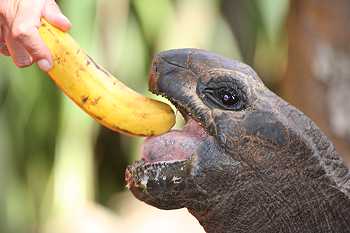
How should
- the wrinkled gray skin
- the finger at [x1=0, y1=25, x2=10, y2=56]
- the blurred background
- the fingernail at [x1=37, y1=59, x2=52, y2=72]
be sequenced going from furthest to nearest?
the blurred background < the finger at [x1=0, y1=25, x2=10, y2=56] < the fingernail at [x1=37, y1=59, x2=52, y2=72] < the wrinkled gray skin

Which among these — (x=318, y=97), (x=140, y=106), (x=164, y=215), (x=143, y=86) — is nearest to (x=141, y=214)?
(x=164, y=215)

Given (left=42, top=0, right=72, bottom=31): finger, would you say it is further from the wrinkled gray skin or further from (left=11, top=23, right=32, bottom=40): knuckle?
the wrinkled gray skin

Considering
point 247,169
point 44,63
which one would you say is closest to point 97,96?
point 44,63

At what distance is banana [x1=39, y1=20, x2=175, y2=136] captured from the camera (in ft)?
7.36

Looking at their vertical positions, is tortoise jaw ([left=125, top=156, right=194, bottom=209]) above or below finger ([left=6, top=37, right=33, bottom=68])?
below

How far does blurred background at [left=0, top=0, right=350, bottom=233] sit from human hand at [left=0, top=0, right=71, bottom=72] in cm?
446

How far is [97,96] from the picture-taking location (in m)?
2.26

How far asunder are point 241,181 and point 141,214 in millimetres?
4584

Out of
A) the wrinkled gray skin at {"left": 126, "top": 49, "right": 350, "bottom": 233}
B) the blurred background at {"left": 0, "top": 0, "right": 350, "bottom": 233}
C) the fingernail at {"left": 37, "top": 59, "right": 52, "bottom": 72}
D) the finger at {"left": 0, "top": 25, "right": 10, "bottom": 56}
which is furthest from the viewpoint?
the blurred background at {"left": 0, "top": 0, "right": 350, "bottom": 233}

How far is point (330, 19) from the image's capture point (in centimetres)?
486

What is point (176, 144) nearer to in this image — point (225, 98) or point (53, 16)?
point (225, 98)

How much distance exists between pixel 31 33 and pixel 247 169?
1.76ft

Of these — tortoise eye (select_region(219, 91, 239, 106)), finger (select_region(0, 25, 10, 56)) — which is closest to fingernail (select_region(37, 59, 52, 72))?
finger (select_region(0, 25, 10, 56))

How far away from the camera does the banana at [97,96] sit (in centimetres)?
224
